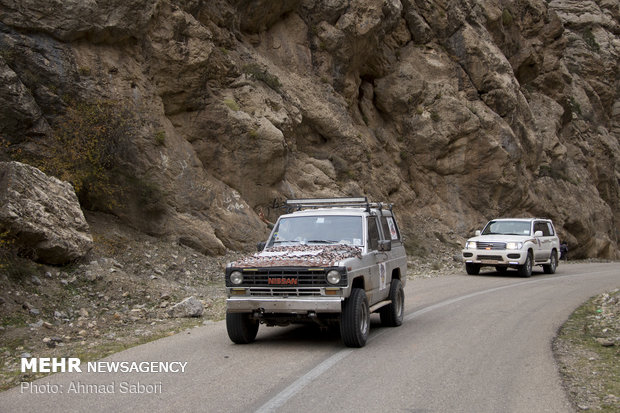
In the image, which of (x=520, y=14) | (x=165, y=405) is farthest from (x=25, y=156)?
(x=520, y=14)

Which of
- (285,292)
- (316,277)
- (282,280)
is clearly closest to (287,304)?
(285,292)

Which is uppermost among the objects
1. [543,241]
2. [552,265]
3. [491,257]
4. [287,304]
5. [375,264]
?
[375,264]

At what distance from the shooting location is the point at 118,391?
5.95 metres

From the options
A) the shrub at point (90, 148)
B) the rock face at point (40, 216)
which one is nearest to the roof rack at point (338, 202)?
the rock face at point (40, 216)

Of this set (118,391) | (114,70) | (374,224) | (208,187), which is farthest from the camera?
(208,187)

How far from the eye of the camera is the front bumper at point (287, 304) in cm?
739

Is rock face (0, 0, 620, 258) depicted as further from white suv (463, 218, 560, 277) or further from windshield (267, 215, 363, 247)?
windshield (267, 215, 363, 247)

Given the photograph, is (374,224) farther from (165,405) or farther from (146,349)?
(165,405)

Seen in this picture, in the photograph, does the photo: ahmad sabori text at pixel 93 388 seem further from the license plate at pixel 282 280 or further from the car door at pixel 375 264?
the car door at pixel 375 264

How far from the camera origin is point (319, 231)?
905cm

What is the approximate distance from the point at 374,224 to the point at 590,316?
4.84 m

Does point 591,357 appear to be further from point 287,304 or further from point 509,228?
point 509,228

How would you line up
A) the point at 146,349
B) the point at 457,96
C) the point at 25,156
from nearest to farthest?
the point at 146,349 < the point at 25,156 < the point at 457,96

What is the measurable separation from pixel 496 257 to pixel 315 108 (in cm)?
1122
